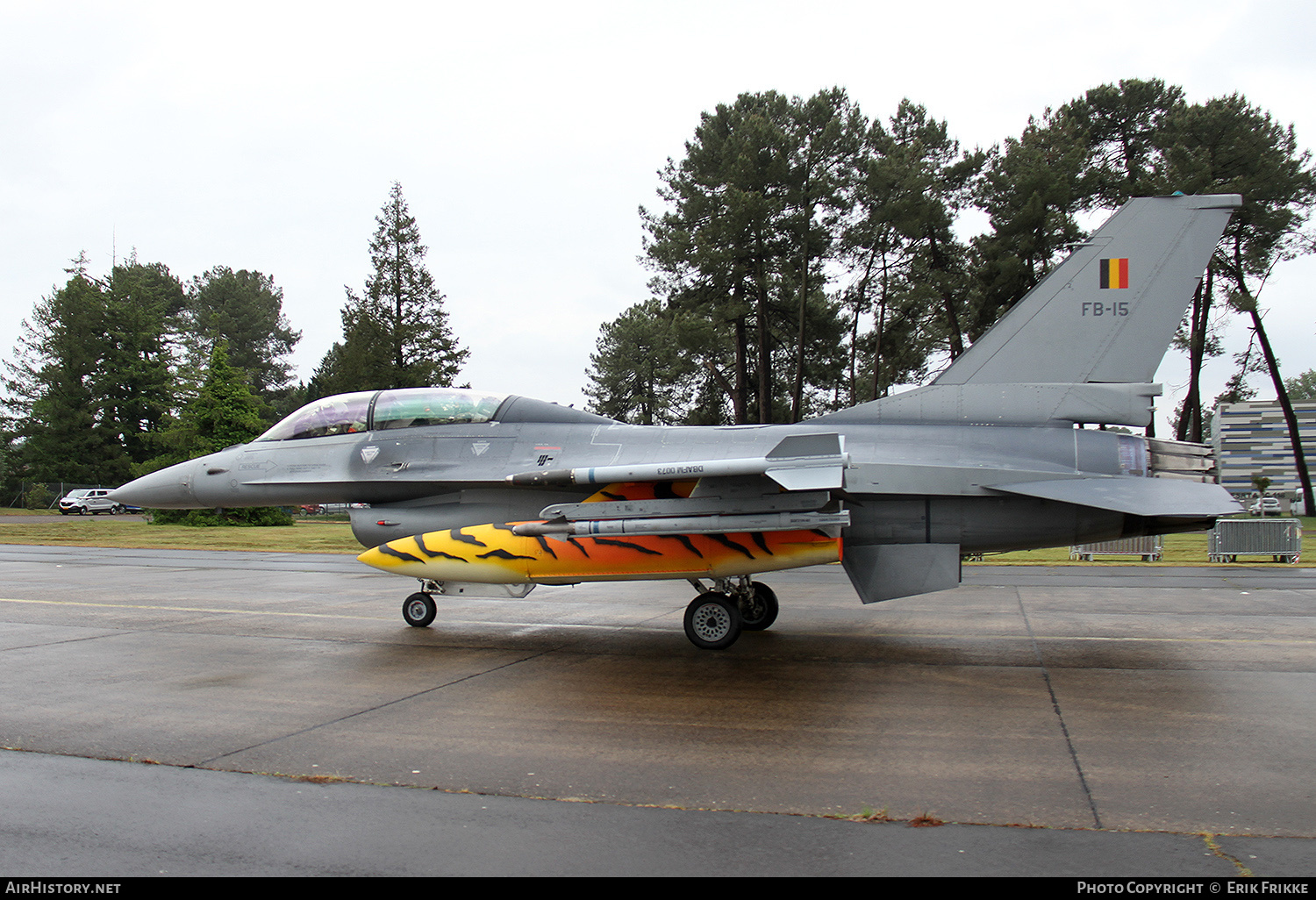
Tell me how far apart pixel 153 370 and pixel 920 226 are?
5182 cm

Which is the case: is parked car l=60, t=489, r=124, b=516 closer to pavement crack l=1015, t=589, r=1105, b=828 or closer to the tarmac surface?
the tarmac surface

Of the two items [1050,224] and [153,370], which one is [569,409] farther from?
[153,370]

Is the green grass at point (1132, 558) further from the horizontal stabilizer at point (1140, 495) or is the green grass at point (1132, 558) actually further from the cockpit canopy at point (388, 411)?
the cockpit canopy at point (388, 411)

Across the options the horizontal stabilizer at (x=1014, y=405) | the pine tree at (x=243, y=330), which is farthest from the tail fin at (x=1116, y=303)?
the pine tree at (x=243, y=330)

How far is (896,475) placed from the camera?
8.45m

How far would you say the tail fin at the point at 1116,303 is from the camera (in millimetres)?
8797

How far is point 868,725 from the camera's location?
5930 mm

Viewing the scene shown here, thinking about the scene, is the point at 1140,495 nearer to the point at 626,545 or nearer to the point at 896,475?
the point at 896,475

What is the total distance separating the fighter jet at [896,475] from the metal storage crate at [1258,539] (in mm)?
13649

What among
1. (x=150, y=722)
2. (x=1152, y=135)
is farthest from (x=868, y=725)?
(x=1152, y=135)

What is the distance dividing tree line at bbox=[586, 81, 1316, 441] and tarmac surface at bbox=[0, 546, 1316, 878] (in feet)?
91.7

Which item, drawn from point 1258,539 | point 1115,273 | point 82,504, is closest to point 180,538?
point 82,504

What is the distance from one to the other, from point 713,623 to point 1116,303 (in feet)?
17.9

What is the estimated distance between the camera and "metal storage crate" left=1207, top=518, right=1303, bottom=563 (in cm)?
1928
